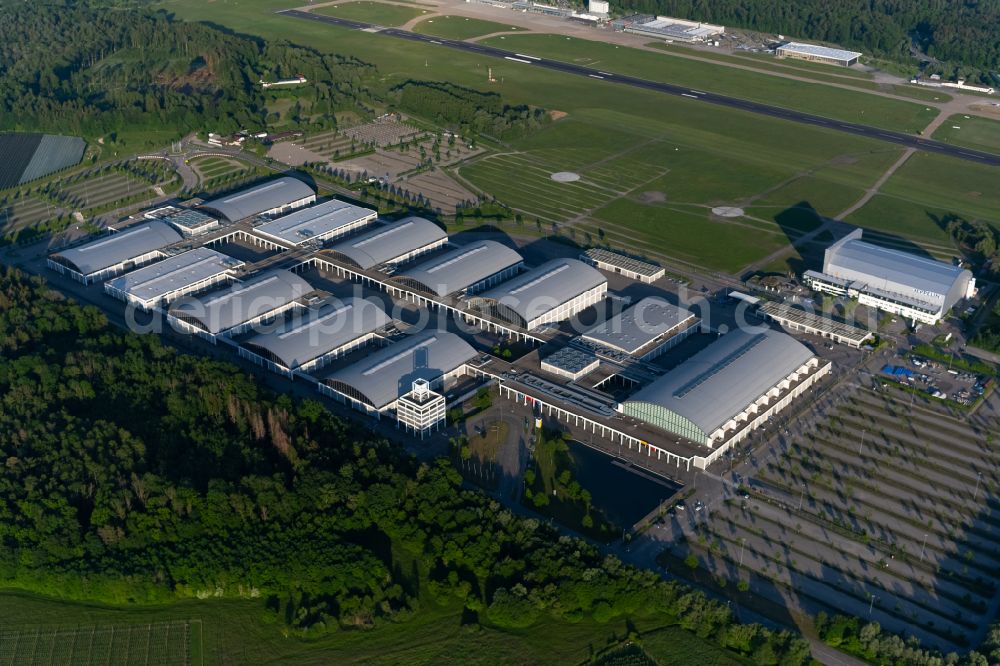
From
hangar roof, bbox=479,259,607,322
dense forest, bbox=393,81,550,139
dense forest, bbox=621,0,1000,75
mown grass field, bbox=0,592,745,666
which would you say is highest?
dense forest, bbox=621,0,1000,75

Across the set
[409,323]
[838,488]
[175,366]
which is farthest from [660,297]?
[175,366]

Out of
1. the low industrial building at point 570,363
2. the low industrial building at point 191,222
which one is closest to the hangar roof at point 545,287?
the low industrial building at point 570,363

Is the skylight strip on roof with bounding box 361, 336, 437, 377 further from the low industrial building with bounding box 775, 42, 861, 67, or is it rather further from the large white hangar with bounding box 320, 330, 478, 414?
the low industrial building with bounding box 775, 42, 861, 67

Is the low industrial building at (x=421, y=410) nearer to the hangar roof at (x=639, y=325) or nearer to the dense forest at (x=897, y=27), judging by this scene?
the hangar roof at (x=639, y=325)

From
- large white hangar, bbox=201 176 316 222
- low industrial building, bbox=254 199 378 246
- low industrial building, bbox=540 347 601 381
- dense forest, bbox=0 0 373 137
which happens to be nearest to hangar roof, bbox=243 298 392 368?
low industrial building, bbox=540 347 601 381

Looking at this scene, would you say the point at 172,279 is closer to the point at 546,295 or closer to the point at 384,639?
the point at 546,295
